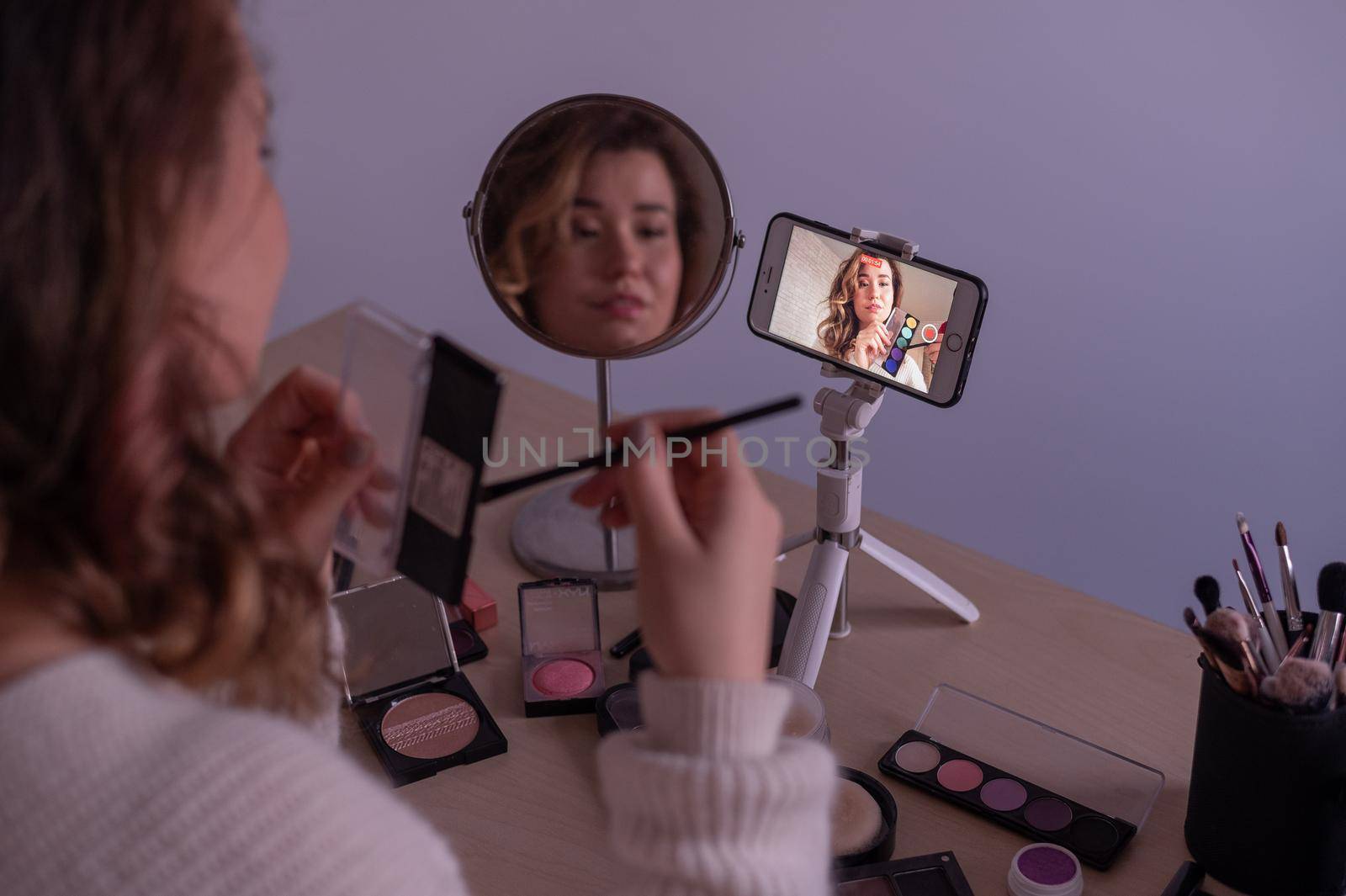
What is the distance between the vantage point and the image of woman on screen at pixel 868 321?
789mm

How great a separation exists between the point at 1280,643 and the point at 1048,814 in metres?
0.16

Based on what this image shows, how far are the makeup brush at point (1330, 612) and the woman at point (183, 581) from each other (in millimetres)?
309

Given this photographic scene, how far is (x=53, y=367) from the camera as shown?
1.36 feet

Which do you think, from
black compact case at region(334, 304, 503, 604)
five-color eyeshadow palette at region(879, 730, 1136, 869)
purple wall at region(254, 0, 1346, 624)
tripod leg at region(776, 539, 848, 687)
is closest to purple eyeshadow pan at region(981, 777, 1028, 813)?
five-color eyeshadow palette at region(879, 730, 1136, 869)

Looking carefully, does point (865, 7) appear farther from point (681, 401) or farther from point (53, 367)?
point (53, 367)

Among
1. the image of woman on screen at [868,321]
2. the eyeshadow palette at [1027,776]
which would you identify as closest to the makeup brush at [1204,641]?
the eyeshadow palette at [1027,776]

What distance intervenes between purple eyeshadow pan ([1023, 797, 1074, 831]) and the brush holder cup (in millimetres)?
70

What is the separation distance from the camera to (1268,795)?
2.10 ft

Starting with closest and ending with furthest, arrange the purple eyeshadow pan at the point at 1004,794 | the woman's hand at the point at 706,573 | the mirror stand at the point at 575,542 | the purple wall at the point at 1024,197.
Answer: the woman's hand at the point at 706,573
the purple eyeshadow pan at the point at 1004,794
the mirror stand at the point at 575,542
the purple wall at the point at 1024,197

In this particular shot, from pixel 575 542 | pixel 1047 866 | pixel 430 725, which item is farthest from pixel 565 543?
pixel 1047 866

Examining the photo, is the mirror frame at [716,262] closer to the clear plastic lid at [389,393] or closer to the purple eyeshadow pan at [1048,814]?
the clear plastic lid at [389,393]

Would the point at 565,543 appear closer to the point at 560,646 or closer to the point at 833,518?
the point at 560,646

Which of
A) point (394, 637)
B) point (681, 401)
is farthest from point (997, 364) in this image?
point (394, 637)

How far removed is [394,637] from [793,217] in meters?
0.38
